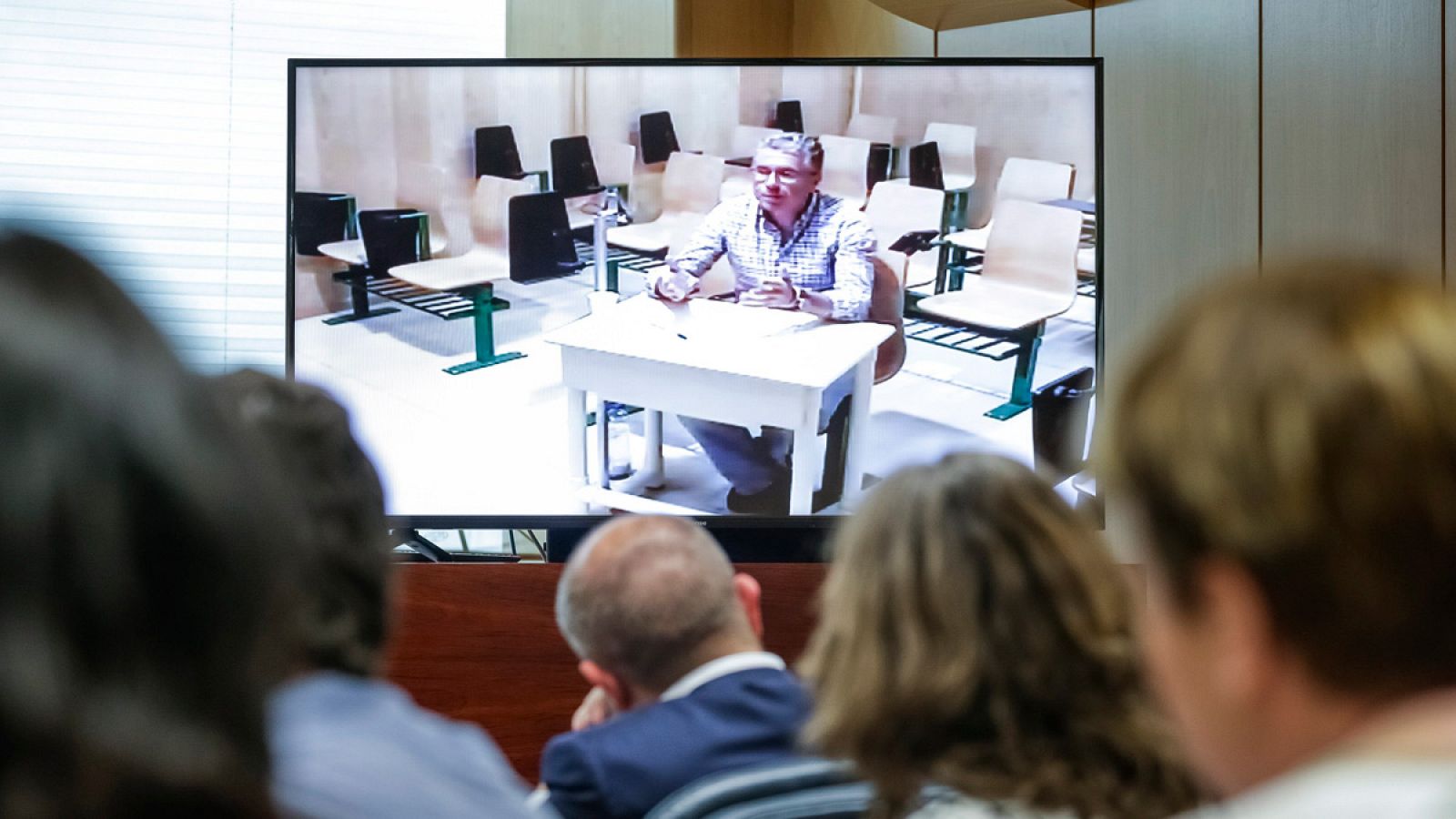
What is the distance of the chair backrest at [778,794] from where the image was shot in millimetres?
1387

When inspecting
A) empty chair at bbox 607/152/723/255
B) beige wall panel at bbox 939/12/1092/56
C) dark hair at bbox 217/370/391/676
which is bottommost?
dark hair at bbox 217/370/391/676

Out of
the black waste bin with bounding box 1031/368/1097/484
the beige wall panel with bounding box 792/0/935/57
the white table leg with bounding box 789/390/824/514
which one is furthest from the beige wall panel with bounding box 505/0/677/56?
the black waste bin with bounding box 1031/368/1097/484

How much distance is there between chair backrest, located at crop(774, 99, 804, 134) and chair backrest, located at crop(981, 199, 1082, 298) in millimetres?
A: 553

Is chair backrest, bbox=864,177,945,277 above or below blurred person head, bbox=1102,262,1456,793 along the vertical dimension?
above

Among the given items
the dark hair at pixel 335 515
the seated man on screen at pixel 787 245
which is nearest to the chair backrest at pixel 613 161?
the seated man on screen at pixel 787 245

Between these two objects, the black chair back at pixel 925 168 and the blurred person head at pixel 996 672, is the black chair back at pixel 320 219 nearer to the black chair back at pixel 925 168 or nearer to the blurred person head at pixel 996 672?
the black chair back at pixel 925 168

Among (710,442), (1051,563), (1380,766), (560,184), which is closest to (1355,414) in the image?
(1380,766)

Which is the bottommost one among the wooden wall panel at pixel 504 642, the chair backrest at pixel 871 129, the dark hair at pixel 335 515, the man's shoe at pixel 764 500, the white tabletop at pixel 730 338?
the wooden wall panel at pixel 504 642

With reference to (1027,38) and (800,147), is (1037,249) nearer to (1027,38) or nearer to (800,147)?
(800,147)

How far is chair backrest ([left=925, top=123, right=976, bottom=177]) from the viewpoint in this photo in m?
3.46

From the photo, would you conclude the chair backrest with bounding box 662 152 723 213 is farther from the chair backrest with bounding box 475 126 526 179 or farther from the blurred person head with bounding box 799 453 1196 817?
the blurred person head with bounding box 799 453 1196 817

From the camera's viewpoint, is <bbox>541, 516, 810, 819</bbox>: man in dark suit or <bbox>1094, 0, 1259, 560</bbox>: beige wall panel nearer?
<bbox>541, 516, 810, 819</bbox>: man in dark suit

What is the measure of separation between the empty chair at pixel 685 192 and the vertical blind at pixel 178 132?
1.04m

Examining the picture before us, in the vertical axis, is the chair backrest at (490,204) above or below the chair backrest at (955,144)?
below
